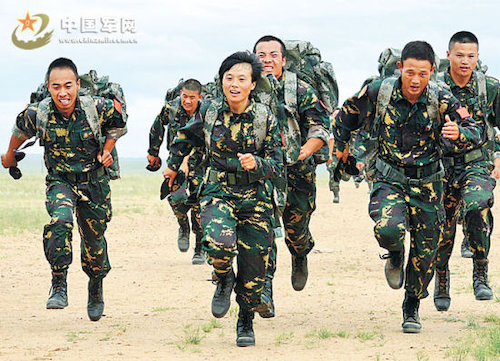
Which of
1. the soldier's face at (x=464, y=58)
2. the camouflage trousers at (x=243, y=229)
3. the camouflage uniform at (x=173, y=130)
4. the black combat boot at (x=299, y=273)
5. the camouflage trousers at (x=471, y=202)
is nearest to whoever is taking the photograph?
the camouflage trousers at (x=243, y=229)

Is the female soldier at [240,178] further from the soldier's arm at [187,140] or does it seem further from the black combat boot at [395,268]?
the black combat boot at [395,268]

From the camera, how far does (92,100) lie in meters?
9.57

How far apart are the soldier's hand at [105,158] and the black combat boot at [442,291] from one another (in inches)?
142

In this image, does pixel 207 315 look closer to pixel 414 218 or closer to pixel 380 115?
pixel 414 218

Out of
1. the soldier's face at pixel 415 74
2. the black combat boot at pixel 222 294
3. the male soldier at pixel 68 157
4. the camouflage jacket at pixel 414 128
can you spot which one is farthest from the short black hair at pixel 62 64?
the soldier's face at pixel 415 74

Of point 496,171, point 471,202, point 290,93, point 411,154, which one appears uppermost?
point 290,93

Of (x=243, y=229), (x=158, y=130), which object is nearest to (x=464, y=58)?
(x=243, y=229)

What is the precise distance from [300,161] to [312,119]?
2.38 feet

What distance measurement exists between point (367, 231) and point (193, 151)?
13709 mm

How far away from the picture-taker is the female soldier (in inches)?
317

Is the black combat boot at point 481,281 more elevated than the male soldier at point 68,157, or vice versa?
the male soldier at point 68,157

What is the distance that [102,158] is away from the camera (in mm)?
9484

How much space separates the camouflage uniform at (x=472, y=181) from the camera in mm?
9859

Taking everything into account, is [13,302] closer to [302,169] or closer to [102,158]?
[102,158]
